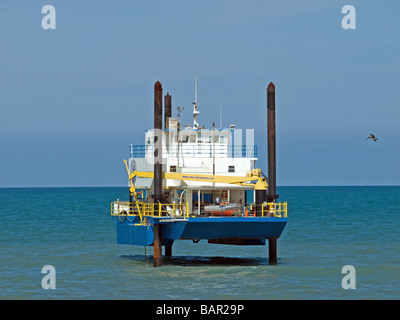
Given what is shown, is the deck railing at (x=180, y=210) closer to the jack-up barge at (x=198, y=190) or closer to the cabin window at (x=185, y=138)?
the jack-up barge at (x=198, y=190)

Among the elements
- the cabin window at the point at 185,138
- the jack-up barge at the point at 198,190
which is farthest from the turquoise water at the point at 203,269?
the cabin window at the point at 185,138

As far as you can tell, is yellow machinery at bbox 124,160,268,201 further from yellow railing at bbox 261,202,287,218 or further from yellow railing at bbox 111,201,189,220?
yellow railing at bbox 111,201,189,220

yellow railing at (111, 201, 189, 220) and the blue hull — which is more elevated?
yellow railing at (111, 201, 189, 220)

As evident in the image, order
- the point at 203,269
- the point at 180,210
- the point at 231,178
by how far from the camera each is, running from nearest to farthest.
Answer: the point at 180,210 → the point at 231,178 → the point at 203,269

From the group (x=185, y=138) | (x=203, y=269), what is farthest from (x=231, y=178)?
(x=203, y=269)

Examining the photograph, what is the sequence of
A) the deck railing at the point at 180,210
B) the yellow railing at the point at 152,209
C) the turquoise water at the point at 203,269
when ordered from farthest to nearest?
the yellow railing at the point at 152,209, the deck railing at the point at 180,210, the turquoise water at the point at 203,269

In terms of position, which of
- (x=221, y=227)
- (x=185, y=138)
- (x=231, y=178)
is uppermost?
(x=185, y=138)

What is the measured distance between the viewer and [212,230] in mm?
39438

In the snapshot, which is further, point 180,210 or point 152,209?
point 152,209

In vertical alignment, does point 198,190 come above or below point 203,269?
above

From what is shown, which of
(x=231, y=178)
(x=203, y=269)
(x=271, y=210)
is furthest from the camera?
(x=203, y=269)

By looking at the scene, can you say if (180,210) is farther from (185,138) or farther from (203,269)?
(185,138)

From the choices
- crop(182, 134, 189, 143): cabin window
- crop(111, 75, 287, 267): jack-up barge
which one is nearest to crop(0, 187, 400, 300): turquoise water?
crop(111, 75, 287, 267): jack-up barge
